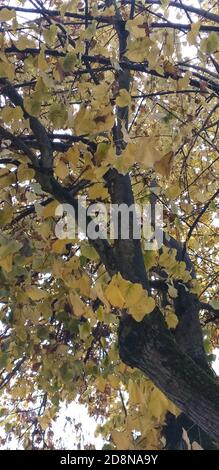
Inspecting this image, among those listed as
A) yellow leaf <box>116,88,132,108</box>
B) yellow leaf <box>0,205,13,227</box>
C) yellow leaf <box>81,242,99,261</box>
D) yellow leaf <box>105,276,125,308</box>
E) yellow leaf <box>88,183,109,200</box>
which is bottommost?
yellow leaf <box>105,276,125,308</box>

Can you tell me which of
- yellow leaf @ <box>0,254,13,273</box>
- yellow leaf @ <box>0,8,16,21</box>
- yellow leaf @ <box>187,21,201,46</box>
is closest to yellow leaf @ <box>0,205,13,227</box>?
yellow leaf @ <box>0,254,13,273</box>

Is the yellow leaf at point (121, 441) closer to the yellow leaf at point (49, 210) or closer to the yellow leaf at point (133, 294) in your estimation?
the yellow leaf at point (133, 294)

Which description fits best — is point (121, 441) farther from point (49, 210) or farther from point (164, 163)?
point (164, 163)

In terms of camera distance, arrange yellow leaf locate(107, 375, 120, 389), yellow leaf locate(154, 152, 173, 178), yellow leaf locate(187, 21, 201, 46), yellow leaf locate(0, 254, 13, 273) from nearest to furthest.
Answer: yellow leaf locate(154, 152, 173, 178) < yellow leaf locate(0, 254, 13, 273) < yellow leaf locate(187, 21, 201, 46) < yellow leaf locate(107, 375, 120, 389)

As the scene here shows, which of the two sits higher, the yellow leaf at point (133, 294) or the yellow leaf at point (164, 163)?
the yellow leaf at point (164, 163)

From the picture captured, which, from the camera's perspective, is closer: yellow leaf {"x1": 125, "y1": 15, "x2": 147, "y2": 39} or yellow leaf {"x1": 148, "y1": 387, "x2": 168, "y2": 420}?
yellow leaf {"x1": 148, "y1": 387, "x2": 168, "y2": 420}

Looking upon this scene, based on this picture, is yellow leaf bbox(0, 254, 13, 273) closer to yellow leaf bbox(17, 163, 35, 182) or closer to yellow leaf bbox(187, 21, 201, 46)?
yellow leaf bbox(17, 163, 35, 182)

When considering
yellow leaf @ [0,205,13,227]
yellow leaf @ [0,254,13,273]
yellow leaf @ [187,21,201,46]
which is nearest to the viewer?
yellow leaf @ [0,254,13,273]

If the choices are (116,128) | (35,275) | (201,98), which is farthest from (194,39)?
(35,275)

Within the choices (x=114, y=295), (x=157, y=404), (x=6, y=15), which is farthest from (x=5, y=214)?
(x=157, y=404)

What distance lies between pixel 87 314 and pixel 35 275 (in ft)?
5.29

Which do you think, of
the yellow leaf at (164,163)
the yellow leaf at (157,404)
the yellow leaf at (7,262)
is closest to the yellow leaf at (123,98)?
A: the yellow leaf at (164,163)

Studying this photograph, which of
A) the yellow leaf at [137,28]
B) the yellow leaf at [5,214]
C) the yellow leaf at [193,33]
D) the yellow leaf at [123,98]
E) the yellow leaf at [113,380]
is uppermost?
the yellow leaf at [137,28]

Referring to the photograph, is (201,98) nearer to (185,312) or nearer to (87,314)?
(185,312)
